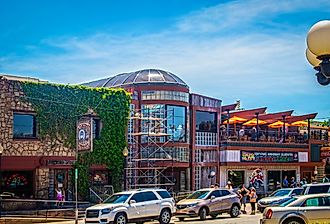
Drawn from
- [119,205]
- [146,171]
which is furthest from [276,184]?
[119,205]

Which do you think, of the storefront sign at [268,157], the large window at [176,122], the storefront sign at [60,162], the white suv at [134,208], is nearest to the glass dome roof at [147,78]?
the large window at [176,122]

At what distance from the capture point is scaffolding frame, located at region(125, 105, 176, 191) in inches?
1571

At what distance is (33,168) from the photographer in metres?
34.2

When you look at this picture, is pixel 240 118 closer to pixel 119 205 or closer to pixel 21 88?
pixel 21 88

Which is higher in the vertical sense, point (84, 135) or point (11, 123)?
point (11, 123)

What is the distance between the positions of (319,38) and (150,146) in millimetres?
32361

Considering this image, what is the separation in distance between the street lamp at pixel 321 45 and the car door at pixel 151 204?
1866cm

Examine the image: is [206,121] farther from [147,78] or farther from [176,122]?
[147,78]

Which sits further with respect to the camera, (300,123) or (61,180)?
(300,123)

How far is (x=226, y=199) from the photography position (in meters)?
31.1

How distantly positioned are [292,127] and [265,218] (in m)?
36.6

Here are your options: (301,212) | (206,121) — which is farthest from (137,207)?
(206,121)

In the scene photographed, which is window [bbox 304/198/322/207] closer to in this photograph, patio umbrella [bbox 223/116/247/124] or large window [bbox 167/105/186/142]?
large window [bbox 167/105/186/142]

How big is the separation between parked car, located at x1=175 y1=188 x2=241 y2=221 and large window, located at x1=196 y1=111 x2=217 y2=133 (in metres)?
12.3
